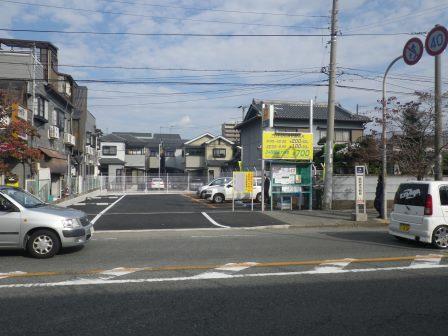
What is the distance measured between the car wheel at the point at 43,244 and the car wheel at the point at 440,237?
844cm

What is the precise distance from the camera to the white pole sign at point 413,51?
45.6 feet

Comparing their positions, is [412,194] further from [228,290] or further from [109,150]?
[109,150]

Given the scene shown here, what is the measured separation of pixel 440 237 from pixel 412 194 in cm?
118

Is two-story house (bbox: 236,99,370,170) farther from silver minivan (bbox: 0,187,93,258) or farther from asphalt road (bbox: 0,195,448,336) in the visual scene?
silver minivan (bbox: 0,187,93,258)

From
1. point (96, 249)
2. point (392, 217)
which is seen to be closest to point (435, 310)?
point (392, 217)

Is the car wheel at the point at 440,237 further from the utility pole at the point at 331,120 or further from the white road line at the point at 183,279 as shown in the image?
the utility pole at the point at 331,120

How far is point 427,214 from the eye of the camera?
9.84 meters

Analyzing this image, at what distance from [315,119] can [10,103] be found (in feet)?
80.6

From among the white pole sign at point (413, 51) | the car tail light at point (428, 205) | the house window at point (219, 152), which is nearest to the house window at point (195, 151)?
the house window at point (219, 152)

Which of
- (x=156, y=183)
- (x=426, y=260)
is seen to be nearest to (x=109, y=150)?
(x=156, y=183)

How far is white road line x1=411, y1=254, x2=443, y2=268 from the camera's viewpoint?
806cm

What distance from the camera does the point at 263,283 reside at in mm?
6688

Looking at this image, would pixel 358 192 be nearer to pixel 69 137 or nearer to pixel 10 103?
pixel 10 103

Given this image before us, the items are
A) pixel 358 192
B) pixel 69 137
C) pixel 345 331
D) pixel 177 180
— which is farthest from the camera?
pixel 177 180
